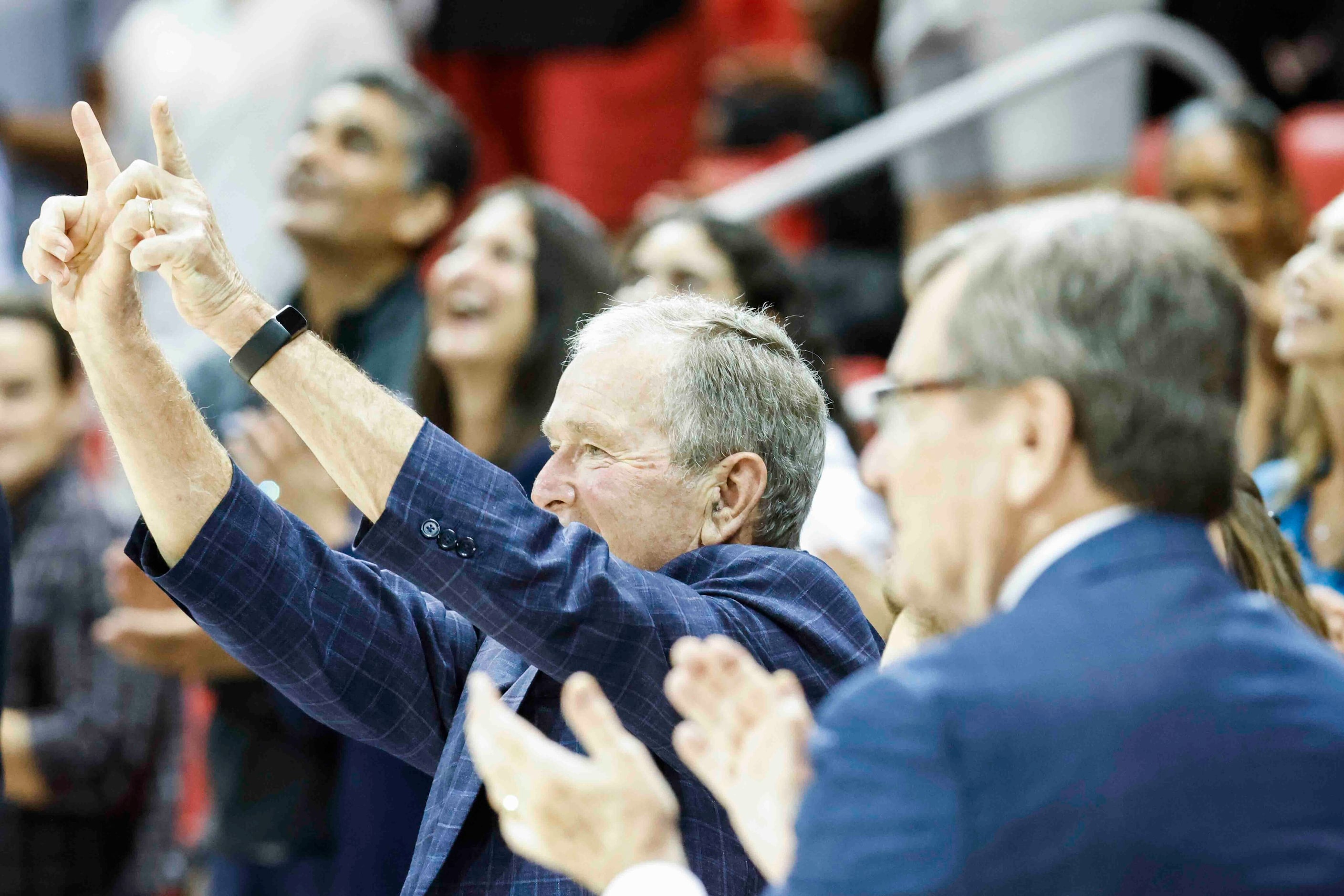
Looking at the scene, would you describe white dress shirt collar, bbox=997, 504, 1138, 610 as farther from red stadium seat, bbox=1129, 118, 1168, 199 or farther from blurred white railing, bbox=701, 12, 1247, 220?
red stadium seat, bbox=1129, 118, 1168, 199

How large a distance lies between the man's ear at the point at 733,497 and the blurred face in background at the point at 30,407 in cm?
232

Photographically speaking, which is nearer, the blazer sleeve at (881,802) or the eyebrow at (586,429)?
the blazer sleeve at (881,802)

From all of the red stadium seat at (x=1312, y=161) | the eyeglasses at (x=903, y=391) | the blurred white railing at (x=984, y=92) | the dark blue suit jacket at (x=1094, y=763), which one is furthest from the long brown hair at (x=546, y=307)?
the dark blue suit jacket at (x=1094, y=763)

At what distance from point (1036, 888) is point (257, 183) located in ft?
→ 14.3

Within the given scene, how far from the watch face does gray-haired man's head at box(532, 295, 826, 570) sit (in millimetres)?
363

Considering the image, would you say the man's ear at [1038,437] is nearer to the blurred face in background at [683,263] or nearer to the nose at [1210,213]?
the blurred face in background at [683,263]

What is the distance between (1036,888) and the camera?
1214mm

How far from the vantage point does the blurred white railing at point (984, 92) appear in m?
4.81

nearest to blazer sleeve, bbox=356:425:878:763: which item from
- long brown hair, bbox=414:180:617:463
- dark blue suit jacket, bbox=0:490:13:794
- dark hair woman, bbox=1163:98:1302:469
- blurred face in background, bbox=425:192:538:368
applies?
dark blue suit jacket, bbox=0:490:13:794

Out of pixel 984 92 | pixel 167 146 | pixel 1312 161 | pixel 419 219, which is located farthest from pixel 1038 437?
pixel 1312 161

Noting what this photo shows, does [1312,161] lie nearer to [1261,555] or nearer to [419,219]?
[419,219]

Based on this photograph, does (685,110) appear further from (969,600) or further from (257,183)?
(969,600)

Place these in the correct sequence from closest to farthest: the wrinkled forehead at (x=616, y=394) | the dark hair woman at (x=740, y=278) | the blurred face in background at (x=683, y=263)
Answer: the wrinkled forehead at (x=616, y=394) → the dark hair woman at (x=740, y=278) → the blurred face in background at (x=683, y=263)

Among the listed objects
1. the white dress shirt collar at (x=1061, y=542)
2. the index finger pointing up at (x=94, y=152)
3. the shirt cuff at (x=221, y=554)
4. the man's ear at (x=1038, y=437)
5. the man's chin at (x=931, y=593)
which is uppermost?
the index finger pointing up at (x=94, y=152)
